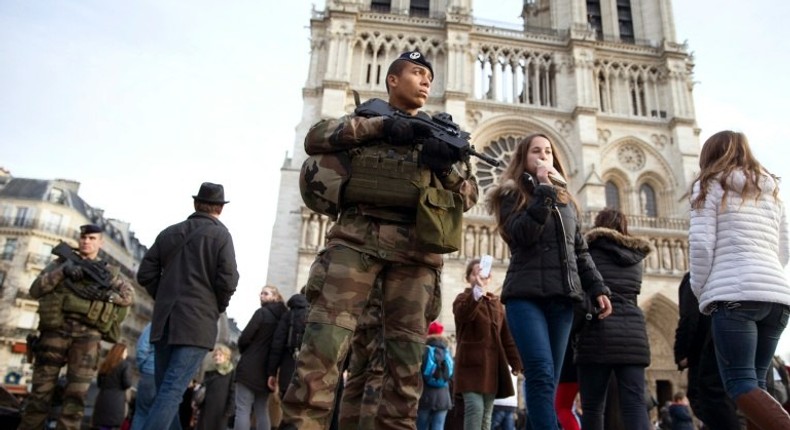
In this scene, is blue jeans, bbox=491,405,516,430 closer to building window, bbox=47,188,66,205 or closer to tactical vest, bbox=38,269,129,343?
tactical vest, bbox=38,269,129,343

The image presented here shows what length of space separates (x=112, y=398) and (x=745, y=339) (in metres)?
6.19

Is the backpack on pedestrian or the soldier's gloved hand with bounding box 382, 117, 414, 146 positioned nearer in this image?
the soldier's gloved hand with bounding box 382, 117, 414, 146

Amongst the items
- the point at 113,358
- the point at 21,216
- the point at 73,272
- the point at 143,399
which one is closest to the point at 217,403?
the point at 113,358

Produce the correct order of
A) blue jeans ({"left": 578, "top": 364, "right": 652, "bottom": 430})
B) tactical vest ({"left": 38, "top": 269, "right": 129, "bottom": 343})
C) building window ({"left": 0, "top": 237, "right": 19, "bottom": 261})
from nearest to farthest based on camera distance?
blue jeans ({"left": 578, "top": 364, "right": 652, "bottom": 430}) → tactical vest ({"left": 38, "top": 269, "right": 129, "bottom": 343}) → building window ({"left": 0, "top": 237, "right": 19, "bottom": 261})

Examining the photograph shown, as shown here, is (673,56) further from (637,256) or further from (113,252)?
(113,252)

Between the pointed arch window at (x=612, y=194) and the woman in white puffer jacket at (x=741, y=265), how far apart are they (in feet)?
56.0

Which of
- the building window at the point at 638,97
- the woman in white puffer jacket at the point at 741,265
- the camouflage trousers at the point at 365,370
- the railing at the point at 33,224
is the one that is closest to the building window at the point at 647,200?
the building window at the point at 638,97

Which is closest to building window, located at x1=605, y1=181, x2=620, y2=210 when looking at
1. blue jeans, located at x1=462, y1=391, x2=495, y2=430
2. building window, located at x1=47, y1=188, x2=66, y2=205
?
→ blue jeans, located at x1=462, y1=391, x2=495, y2=430

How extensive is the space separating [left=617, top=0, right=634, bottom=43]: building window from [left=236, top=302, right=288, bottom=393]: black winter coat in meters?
21.0

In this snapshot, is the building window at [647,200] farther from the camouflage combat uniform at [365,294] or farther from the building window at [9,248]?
the building window at [9,248]

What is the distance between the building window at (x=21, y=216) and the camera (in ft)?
85.1

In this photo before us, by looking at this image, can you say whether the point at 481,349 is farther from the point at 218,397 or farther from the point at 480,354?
the point at 218,397

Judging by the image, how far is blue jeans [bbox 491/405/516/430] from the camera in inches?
219

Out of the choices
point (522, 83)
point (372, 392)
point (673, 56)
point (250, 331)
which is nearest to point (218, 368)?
point (250, 331)
